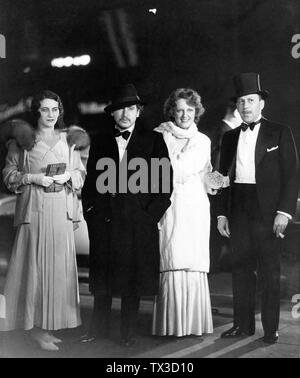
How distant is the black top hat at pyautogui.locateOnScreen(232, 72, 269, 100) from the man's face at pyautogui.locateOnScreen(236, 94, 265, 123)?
34 millimetres

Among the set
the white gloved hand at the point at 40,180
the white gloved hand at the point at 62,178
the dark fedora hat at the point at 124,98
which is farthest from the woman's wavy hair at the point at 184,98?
the white gloved hand at the point at 40,180

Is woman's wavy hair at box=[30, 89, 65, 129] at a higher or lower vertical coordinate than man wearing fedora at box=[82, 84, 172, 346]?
higher

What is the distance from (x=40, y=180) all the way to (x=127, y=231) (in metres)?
0.75

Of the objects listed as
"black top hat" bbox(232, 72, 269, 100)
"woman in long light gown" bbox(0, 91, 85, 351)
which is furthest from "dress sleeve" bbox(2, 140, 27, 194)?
"black top hat" bbox(232, 72, 269, 100)

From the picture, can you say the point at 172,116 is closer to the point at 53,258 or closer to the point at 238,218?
the point at 238,218

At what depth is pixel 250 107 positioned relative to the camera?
11.6ft

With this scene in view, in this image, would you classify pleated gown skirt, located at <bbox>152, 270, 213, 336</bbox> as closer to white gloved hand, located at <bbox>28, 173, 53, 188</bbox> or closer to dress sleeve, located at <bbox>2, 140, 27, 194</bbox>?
white gloved hand, located at <bbox>28, 173, 53, 188</bbox>

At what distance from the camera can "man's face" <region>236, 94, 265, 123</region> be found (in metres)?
3.55

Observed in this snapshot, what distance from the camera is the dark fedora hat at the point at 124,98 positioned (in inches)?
137

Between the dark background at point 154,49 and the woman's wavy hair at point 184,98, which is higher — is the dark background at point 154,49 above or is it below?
above

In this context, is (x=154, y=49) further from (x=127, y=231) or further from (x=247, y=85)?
(x=127, y=231)

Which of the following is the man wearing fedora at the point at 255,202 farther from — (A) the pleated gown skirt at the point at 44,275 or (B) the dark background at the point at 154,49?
(A) the pleated gown skirt at the point at 44,275

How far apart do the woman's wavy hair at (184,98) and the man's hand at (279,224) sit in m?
0.96
